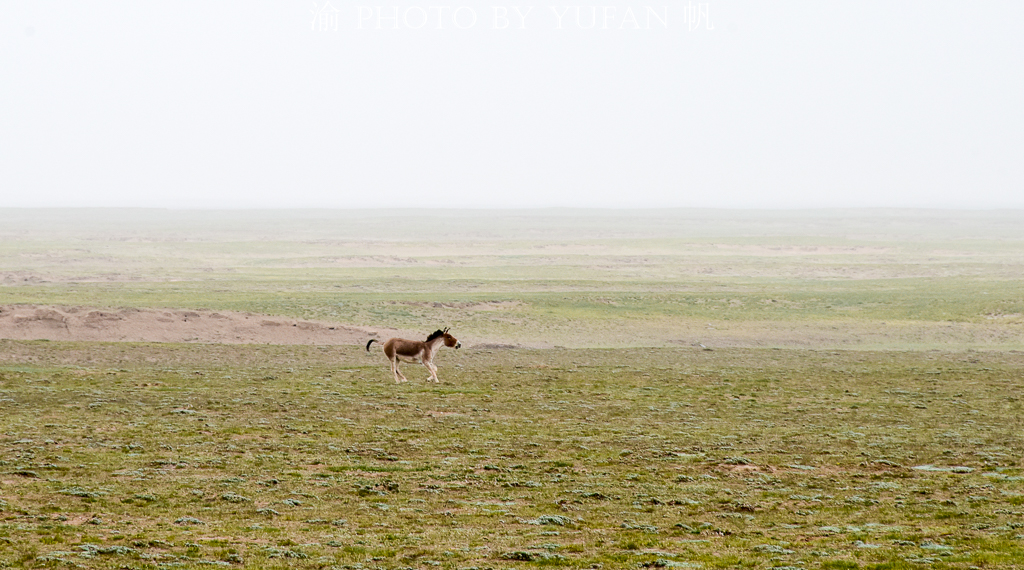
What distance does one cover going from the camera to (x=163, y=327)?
127 ft

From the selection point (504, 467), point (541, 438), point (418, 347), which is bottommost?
point (541, 438)

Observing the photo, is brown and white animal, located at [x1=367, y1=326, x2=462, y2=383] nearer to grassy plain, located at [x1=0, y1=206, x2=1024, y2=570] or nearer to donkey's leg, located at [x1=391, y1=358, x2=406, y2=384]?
donkey's leg, located at [x1=391, y1=358, x2=406, y2=384]

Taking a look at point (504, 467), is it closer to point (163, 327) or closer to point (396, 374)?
point (396, 374)

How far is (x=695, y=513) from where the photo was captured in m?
13.9

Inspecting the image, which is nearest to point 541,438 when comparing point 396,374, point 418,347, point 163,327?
point 418,347

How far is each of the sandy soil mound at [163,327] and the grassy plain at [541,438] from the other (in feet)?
9.65

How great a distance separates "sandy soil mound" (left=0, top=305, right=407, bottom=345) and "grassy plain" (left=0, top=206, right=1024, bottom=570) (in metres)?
2.94

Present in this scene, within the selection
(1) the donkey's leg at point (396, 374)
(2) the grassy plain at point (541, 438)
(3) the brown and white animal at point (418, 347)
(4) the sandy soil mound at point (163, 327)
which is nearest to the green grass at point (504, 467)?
(2) the grassy plain at point (541, 438)

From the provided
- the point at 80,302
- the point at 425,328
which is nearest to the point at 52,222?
the point at 80,302

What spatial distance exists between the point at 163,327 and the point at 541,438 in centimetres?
2400

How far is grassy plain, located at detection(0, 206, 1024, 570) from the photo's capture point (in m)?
11.9

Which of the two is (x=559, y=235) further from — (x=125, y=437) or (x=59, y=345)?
(x=125, y=437)

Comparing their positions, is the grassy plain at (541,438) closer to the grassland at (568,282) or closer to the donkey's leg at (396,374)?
the grassland at (568,282)

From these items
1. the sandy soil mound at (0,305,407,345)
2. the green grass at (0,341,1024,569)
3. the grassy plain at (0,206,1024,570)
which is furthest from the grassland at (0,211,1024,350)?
the green grass at (0,341,1024,569)
